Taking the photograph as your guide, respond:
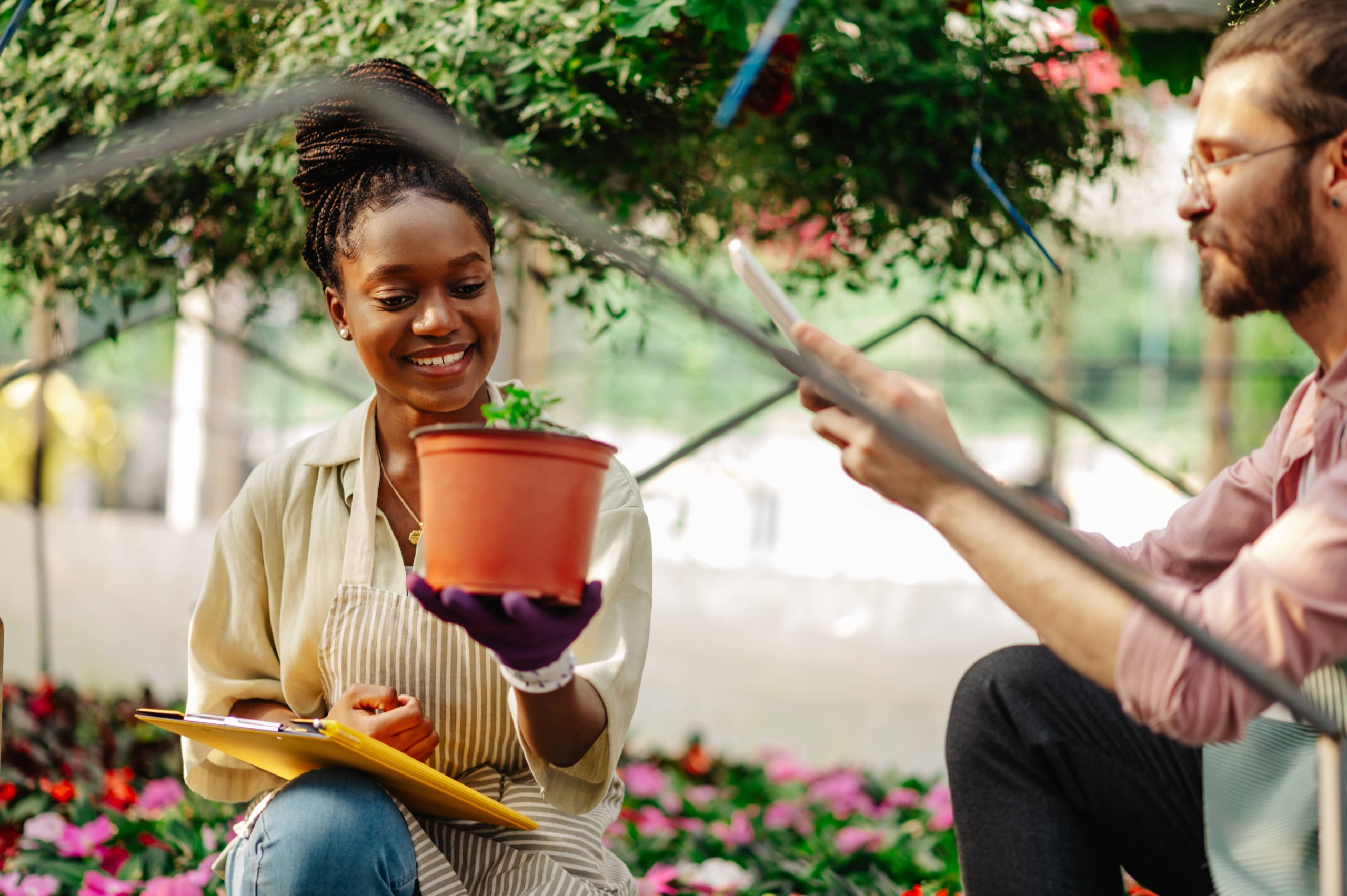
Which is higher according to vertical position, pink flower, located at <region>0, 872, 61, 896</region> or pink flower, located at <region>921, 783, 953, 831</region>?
pink flower, located at <region>0, 872, 61, 896</region>

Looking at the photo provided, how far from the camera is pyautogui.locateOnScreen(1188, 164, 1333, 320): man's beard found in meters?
1.27

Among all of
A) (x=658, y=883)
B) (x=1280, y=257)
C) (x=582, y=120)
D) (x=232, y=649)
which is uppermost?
(x=582, y=120)

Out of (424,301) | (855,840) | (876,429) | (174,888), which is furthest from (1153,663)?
(855,840)

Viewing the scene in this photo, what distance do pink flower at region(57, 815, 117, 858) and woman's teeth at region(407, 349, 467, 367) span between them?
4.65 ft

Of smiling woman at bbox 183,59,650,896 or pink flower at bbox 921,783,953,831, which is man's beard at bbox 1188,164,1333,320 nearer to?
smiling woman at bbox 183,59,650,896

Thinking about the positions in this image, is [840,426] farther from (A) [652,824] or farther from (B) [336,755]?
(A) [652,824]

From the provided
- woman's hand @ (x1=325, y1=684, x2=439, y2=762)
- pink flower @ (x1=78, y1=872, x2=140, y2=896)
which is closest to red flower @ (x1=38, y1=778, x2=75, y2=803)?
pink flower @ (x1=78, y1=872, x2=140, y2=896)

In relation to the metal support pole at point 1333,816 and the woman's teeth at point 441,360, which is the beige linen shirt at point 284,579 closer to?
the woman's teeth at point 441,360

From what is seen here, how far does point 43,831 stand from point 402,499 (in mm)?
1330

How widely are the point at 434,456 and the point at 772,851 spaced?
5.71 ft

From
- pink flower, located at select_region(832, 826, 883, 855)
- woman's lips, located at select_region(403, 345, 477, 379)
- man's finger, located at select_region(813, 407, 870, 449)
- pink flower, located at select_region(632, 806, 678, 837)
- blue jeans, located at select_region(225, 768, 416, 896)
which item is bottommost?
pink flower, located at select_region(632, 806, 678, 837)

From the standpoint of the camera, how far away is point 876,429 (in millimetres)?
1179

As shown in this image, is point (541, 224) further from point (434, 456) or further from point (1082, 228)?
point (1082, 228)

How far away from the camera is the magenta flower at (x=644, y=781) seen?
10.5 feet
